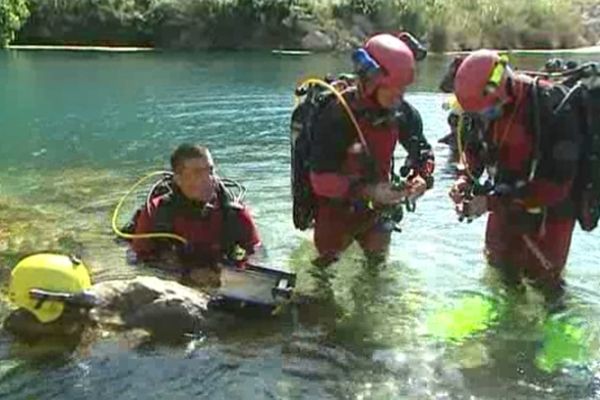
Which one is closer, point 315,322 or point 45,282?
point 45,282

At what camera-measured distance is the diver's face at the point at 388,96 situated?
6522 millimetres

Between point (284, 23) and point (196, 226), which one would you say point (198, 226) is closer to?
point (196, 226)

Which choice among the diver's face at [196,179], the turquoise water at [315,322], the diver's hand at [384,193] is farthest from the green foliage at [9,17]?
the diver's hand at [384,193]

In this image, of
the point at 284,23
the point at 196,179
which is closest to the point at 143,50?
the point at 284,23

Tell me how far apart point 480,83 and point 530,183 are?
2.45 feet

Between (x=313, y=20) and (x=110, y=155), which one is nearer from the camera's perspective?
(x=110, y=155)

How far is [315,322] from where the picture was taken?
6.86 metres

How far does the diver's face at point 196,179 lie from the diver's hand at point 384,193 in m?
1.06

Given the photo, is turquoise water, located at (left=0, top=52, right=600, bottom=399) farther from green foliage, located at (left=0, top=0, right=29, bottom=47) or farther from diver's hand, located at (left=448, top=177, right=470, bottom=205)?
green foliage, located at (left=0, top=0, right=29, bottom=47)

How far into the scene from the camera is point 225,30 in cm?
4425

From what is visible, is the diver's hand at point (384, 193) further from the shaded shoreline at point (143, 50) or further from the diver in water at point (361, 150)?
the shaded shoreline at point (143, 50)

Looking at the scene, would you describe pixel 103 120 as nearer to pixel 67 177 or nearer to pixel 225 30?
pixel 67 177

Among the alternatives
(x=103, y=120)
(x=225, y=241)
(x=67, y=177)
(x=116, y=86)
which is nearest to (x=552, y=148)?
(x=225, y=241)

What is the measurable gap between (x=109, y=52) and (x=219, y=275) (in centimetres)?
3287
